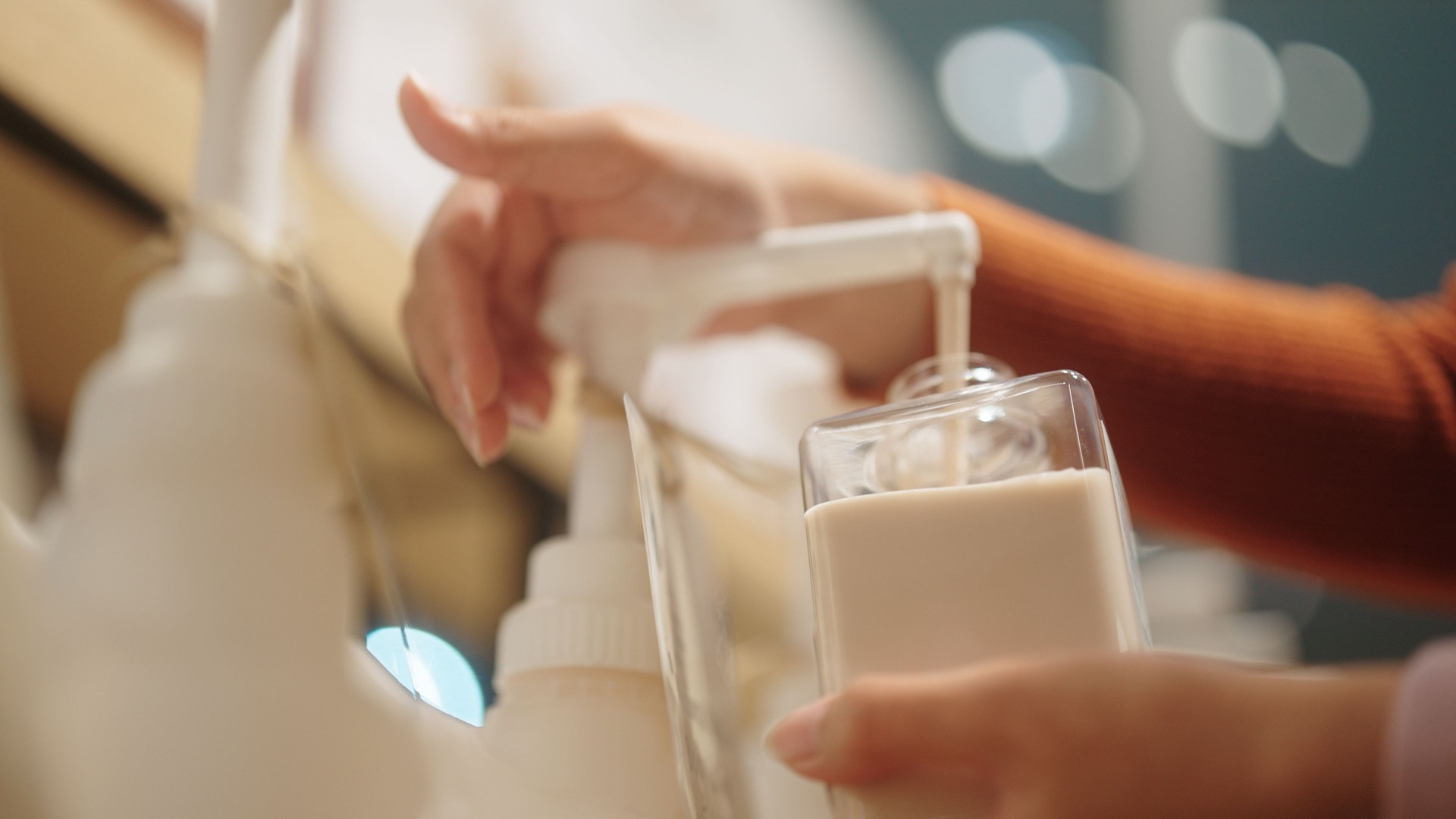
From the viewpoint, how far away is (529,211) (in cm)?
26

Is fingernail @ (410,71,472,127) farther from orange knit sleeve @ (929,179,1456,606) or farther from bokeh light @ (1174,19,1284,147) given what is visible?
bokeh light @ (1174,19,1284,147)

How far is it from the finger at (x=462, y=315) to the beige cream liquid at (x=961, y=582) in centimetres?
8

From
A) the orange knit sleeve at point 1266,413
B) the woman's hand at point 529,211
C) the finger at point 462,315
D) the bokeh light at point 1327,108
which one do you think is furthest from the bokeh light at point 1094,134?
the finger at point 462,315

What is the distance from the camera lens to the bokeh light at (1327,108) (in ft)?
2.64

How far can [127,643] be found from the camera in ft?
0.39

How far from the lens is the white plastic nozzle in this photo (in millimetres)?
239

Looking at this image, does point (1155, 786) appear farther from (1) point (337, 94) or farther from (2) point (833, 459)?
(1) point (337, 94)

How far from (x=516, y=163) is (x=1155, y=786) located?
0.17 m

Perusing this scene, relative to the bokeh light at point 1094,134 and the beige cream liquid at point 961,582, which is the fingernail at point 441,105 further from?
the bokeh light at point 1094,134

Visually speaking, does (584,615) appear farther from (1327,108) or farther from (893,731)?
(1327,108)

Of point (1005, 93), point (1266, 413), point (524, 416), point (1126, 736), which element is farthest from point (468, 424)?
point (1005, 93)

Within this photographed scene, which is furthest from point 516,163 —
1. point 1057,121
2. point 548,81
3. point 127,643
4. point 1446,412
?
point 1057,121

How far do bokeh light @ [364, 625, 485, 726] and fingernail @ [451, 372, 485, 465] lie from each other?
0.05 meters

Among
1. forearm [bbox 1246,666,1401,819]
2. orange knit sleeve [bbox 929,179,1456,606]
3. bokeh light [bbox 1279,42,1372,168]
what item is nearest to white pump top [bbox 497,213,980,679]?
forearm [bbox 1246,666,1401,819]
